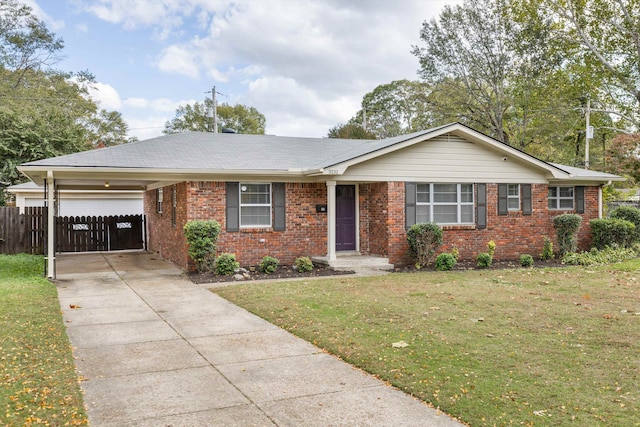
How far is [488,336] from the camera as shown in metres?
6.71

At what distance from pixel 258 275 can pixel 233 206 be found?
1.95m

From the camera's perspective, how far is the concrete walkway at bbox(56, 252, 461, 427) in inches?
170

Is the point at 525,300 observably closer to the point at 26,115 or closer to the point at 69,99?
the point at 26,115

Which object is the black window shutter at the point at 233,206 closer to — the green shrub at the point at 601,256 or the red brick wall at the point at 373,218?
the red brick wall at the point at 373,218

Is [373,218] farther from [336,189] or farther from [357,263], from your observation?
[357,263]

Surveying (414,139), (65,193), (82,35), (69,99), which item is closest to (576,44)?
(414,139)

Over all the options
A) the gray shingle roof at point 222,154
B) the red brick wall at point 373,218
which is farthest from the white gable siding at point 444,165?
the red brick wall at point 373,218

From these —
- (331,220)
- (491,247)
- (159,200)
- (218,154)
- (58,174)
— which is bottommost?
(491,247)

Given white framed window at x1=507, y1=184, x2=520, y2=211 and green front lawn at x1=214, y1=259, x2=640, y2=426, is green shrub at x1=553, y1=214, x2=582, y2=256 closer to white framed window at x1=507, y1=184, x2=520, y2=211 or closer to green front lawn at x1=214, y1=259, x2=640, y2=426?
white framed window at x1=507, y1=184, x2=520, y2=211

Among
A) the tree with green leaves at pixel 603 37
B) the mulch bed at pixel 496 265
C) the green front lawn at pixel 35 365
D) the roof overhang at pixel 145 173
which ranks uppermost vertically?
the tree with green leaves at pixel 603 37

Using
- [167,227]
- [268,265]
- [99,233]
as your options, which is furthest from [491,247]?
[99,233]

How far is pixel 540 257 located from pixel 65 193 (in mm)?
17989

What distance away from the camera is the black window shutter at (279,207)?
46.3ft

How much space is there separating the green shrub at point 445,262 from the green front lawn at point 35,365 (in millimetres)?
9138
